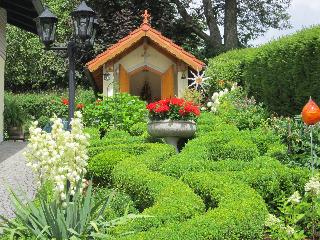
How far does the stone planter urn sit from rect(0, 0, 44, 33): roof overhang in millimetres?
5674

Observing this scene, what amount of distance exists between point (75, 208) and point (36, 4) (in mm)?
10561

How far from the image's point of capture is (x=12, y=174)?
40.1ft

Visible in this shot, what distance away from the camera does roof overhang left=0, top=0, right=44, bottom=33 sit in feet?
53.0

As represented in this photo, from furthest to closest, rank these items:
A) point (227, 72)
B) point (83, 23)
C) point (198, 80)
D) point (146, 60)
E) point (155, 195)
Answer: point (146, 60), point (227, 72), point (198, 80), point (83, 23), point (155, 195)

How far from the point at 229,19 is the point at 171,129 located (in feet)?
58.7

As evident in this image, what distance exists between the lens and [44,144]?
5.70 m

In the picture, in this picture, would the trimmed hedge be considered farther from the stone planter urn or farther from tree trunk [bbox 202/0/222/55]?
tree trunk [bbox 202/0/222/55]

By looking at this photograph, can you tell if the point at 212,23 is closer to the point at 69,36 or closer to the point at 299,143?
the point at 69,36

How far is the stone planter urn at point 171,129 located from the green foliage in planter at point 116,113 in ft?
10.2

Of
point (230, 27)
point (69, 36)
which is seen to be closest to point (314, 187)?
Answer: point (230, 27)

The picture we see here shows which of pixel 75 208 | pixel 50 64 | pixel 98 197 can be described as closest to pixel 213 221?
pixel 75 208

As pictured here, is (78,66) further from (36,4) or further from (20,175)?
(20,175)

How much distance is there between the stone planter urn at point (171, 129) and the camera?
11.9 metres

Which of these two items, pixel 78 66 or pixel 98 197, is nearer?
pixel 98 197
